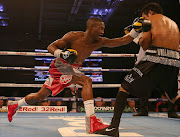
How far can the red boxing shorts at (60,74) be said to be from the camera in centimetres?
204

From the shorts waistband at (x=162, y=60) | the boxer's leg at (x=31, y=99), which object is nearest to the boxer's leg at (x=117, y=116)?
the shorts waistband at (x=162, y=60)

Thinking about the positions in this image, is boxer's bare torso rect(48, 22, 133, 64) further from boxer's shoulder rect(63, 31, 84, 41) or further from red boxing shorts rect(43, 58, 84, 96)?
red boxing shorts rect(43, 58, 84, 96)

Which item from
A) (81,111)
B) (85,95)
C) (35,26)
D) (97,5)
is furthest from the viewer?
(35,26)

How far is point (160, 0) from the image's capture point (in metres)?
6.53

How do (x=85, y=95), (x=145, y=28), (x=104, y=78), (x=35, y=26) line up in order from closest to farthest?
(x=145, y=28)
(x=85, y=95)
(x=104, y=78)
(x=35, y=26)

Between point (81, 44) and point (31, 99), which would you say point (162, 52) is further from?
point (31, 99)

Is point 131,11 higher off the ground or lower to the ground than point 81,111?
→ higher

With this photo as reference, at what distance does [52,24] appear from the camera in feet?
29.2

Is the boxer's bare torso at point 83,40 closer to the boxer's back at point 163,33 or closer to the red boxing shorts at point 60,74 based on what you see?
the red boxing shorts at point 60,74

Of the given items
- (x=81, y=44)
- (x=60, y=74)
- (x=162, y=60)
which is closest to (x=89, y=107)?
(x=60, y=74)

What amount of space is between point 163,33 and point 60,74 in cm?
96

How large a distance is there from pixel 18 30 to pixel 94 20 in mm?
7475

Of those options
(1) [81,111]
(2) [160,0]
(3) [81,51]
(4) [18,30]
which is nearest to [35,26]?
(4) [18,30]

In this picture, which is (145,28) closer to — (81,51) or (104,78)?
(81,51)
